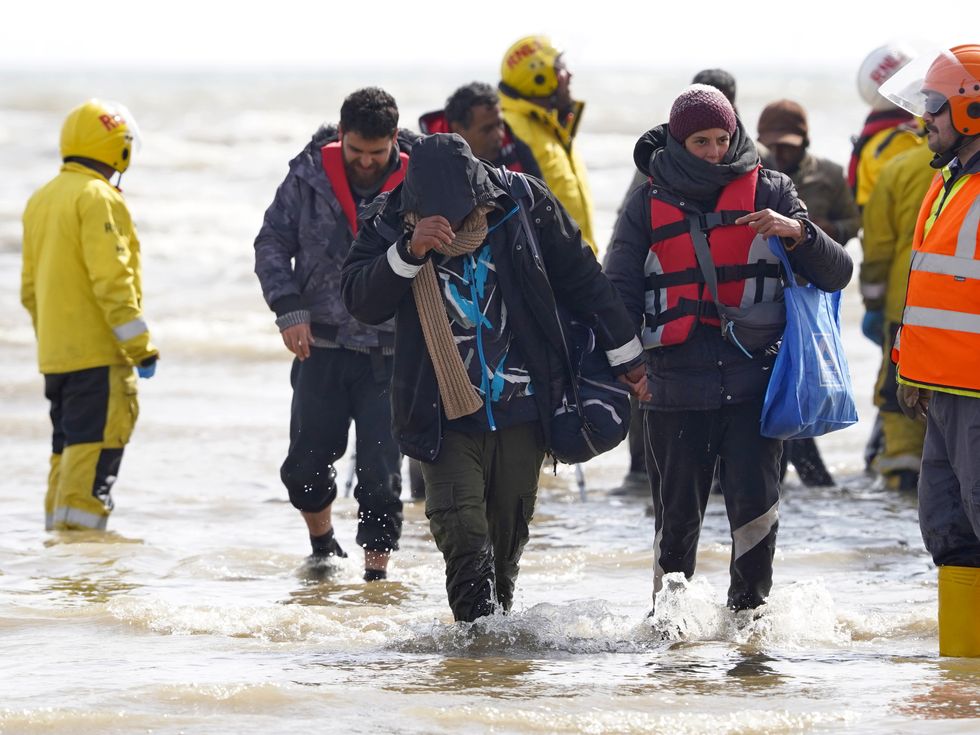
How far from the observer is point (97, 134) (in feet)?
27.7

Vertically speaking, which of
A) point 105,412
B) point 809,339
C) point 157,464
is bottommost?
point 157,464

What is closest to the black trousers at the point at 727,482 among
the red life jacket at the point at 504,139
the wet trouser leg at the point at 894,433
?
the red life jacket at the point at 504,139

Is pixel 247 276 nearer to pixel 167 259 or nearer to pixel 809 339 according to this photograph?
pixel 167 259

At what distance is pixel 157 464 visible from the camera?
37.5 ft

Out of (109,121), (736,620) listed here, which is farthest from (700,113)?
(109,121)

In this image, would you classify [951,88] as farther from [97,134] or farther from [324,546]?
[97,134]

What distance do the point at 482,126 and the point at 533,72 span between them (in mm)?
677

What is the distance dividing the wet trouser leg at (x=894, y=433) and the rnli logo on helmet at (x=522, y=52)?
258 cm

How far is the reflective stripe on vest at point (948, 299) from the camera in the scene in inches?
204

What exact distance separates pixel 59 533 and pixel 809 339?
440 cm

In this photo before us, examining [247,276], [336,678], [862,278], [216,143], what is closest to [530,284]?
[336,678]

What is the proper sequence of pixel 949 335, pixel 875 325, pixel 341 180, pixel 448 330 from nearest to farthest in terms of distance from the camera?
pixel 949 335 → pixel 448 330 → pixel 341 180 → pixel 875 325

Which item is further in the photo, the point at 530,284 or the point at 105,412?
the point at 105,412

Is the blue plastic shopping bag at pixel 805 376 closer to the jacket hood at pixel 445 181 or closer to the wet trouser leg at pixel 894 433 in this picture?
the jacket hood at pixel 445 181
